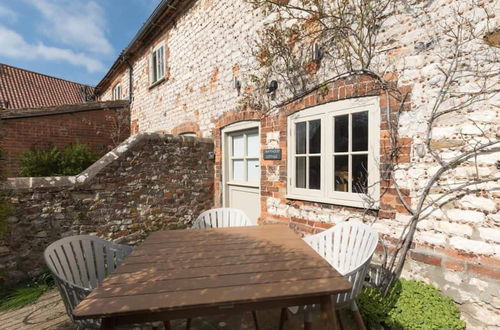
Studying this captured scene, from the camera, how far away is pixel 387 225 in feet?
9.69

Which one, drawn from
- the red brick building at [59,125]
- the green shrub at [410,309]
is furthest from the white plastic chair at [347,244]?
the red brick building at [59,125]

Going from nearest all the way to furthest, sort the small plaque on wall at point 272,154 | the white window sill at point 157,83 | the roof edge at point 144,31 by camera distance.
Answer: the small plaque on wall at point 272,154 → the roof edge at point 144,31 → the white window sill at point 157,83

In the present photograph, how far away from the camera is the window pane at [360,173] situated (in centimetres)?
317

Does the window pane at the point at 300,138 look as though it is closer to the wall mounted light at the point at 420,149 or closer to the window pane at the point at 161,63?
the wall mounted light at the point at 420,149

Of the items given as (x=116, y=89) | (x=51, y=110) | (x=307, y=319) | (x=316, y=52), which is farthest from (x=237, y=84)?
(x=116, y=89)

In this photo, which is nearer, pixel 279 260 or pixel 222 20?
pixel 279 260

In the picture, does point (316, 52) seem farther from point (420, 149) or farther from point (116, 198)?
point (116, 198)

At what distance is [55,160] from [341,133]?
6959 mm

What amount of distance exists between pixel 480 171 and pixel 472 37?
125 centimetres

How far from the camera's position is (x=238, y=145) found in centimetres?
534

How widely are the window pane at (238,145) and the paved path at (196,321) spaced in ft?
10.2

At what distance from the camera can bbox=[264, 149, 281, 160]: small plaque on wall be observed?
13.7 ft

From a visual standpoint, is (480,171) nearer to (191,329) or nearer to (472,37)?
(472,37)

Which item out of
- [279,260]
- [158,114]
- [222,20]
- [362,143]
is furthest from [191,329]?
[158,114]
